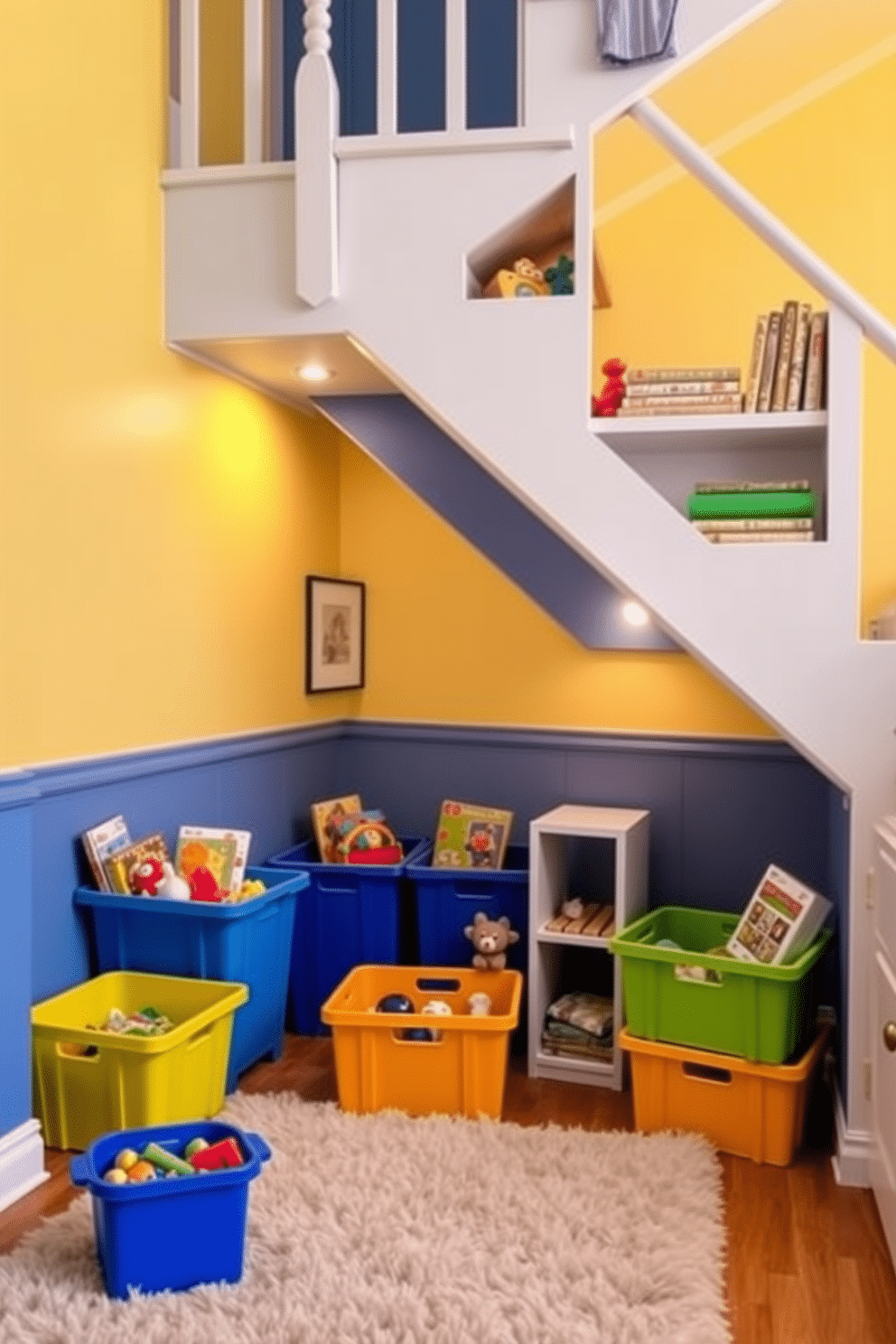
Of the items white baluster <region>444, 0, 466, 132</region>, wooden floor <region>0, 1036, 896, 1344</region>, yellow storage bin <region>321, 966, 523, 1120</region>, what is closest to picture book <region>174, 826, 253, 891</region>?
yellow storage bin <region>321, 966, 523, 1120</region>

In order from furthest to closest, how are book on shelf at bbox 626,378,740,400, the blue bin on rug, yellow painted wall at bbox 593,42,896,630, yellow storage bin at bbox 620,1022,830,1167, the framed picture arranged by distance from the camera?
1. the framed picture
2. yellow painted wall at bbox 593,42,896,630
3. the blue bin on rug
4. book on shelf at bbox 626,378,740,400
5. yellow storage bin at bbox 620,1022,830,1167

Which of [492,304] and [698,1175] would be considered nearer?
[698,1175]

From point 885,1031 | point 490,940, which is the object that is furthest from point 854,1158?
point 490,940

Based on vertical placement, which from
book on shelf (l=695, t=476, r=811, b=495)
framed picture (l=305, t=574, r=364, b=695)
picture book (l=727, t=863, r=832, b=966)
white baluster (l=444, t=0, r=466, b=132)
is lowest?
picture book (l=727, t=863, r=832, b=966)

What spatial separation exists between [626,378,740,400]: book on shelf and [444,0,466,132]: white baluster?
2.36ft

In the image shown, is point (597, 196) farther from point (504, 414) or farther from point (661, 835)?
point (661, 835)

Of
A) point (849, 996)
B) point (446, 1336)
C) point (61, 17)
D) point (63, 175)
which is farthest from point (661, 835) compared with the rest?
point (61, 17)

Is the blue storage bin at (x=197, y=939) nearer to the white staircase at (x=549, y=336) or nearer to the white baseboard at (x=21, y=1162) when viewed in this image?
the white baseboard at (x=21, y=1162)

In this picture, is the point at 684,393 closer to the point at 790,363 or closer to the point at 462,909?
the point at 790,363

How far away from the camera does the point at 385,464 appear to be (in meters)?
3.34

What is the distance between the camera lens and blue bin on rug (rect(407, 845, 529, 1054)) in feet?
10.4

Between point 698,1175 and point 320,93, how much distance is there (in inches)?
98.9

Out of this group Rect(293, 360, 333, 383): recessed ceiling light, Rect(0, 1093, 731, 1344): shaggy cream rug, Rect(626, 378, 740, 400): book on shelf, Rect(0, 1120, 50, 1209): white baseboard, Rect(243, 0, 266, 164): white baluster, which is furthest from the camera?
Rect(293, 360, 333, 383): recessed ceiling light

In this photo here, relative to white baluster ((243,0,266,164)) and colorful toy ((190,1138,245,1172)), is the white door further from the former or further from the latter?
white baluster ((243,0,266,164))
